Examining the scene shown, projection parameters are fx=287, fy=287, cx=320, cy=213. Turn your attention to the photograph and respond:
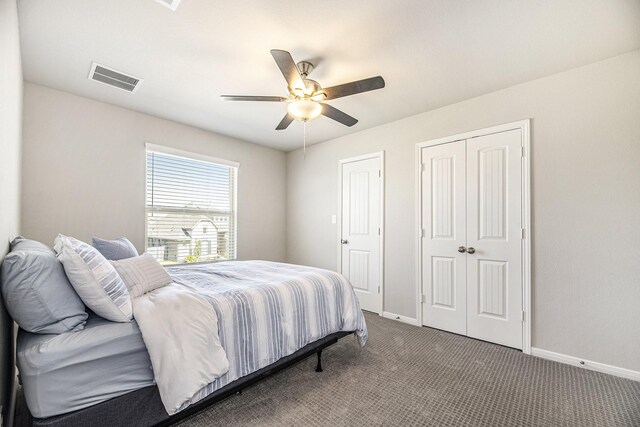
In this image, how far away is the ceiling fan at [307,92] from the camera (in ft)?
6.81

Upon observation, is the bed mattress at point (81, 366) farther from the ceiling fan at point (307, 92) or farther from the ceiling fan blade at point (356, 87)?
the ceiling fan blade at point (356, 87)

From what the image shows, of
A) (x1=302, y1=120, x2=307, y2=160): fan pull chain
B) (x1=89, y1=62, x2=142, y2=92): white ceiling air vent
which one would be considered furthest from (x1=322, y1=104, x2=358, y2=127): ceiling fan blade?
(x1=89, y1=62, x2=142, y2=92): white ceiling air vent

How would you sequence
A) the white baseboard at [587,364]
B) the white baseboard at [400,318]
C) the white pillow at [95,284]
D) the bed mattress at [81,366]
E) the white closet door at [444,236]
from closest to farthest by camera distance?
the bed mattress at [81,366] < the white pillow at [95,284] < the white baseboard at [587,364] < the white closet door at [444,236] < the white baseboard at [400,318]

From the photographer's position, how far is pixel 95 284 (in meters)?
1.45

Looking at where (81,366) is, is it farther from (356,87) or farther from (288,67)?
(356,87)

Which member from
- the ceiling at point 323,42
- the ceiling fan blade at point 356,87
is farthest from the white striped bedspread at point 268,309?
the ceiling at point 323,42

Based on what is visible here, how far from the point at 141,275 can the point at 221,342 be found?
70 cm

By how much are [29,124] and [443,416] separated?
423cm

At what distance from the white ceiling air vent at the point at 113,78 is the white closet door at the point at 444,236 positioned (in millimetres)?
3195

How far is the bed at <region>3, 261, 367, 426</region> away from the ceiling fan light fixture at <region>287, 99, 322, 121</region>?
138cm

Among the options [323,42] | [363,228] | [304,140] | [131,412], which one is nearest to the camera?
[131,412]

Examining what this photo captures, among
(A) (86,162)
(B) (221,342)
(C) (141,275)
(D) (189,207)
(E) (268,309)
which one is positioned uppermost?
(A) (86,162)

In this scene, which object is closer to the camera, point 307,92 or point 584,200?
point 307,92

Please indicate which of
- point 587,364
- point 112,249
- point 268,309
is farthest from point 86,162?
point 587,364
